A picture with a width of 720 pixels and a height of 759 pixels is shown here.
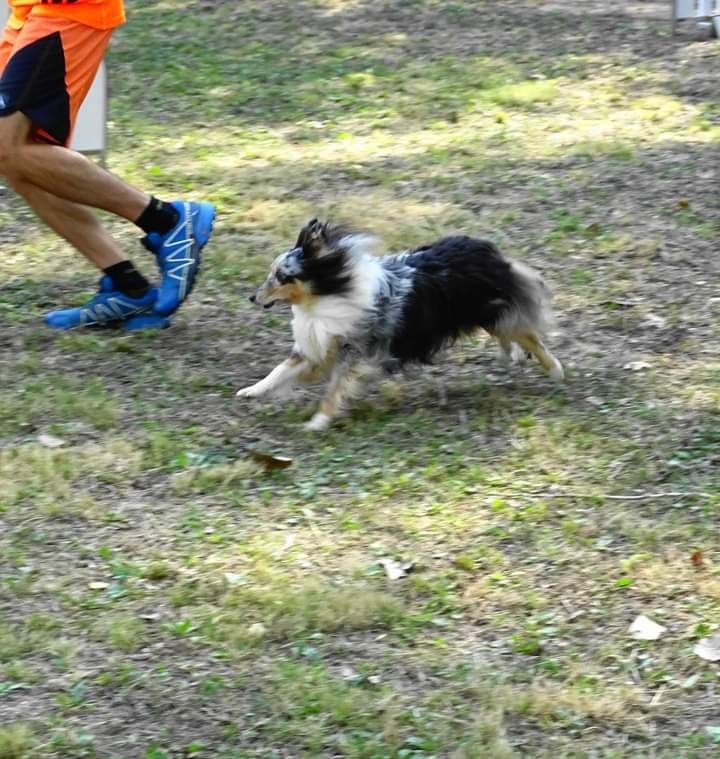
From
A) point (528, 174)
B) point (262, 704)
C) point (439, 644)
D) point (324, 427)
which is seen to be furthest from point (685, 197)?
point (262, 704)

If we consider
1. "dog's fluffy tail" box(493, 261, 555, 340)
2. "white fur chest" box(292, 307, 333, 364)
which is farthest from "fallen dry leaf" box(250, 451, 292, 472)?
"dog's fluffy tail" box(493, 261, 555, 340)

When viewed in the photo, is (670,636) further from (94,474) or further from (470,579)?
(94,474)

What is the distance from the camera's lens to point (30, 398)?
526cm

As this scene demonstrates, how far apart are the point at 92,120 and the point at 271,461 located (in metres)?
3.78

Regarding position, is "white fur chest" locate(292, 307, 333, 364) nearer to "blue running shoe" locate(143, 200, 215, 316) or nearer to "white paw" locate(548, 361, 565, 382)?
"blue running shoe" locate(143, 200, 215, 316)

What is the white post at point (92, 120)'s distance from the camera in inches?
306

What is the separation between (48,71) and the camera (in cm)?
538

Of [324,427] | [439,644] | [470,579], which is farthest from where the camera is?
[324,427]

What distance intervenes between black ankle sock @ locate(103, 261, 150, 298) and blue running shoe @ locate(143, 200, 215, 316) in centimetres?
9

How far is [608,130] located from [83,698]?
6.17 metres

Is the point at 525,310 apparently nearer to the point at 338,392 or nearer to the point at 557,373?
the point at 557,373

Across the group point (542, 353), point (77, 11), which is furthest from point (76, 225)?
point (542, 353)

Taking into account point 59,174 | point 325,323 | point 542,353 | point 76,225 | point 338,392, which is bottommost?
point 542,353

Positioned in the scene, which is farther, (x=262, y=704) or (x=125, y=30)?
(x=125, y=30)
